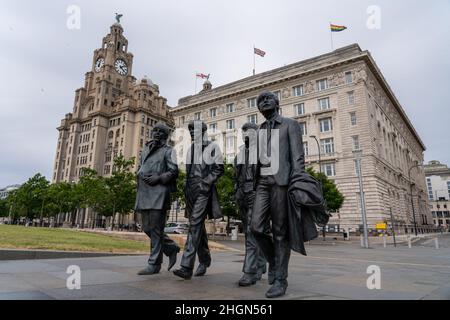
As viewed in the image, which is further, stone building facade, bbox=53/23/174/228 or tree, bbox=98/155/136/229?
stone building facade, bbox=53/23/174/228

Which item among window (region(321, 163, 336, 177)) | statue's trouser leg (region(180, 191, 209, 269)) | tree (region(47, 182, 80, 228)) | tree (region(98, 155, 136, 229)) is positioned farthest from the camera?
tree (region(47, 182, 80, 228))

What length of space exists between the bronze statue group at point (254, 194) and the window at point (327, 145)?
40.4 m

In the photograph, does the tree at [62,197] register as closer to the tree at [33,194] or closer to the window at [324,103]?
the tree at [33,194]

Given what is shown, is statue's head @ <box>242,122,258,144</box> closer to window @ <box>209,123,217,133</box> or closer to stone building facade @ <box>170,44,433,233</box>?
stone building facade @ <box>170,44,433,233</box>

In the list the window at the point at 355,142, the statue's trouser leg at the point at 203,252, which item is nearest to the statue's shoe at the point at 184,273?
the statue's trouser leg at the point at 203,252

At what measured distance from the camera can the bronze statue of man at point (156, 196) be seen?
574 centimetres

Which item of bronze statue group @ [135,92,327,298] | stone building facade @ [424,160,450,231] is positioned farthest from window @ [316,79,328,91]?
stone building facade @ [424,160,450,231]

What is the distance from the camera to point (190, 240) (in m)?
5.36

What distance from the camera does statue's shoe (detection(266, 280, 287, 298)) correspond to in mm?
3815

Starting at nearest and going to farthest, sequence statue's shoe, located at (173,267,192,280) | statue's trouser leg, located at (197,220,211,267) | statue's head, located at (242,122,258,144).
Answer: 1. statue's shoe, located at (173,267,192,280)
2. statue's head, located at (242,122,258,144)
3. statue's trouser leg, located at (197,220,211,267)

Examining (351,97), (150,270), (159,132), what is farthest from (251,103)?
(150,270)
